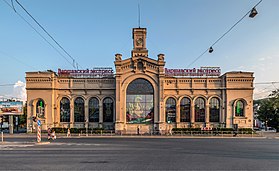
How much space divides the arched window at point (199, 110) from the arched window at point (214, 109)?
149cm

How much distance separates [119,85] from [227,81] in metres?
22.8

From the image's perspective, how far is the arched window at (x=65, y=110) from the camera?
52188 millimetres

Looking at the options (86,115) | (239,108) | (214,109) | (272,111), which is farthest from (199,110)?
(86,115)

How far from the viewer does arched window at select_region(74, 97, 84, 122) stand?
52094 mm

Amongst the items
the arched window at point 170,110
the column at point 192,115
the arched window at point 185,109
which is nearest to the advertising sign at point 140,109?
the arched window at point 170,110

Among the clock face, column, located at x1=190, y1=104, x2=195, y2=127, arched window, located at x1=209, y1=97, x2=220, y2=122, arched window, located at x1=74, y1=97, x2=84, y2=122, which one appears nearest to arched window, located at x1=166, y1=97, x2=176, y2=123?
column, located at x1=190, y1=104, x2=195, y2=127

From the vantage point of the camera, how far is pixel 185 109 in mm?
52125

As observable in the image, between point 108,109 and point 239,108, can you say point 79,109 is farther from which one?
point 239,108

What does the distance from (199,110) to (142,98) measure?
1244cm

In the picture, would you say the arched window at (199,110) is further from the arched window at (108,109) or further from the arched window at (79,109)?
the arched window at (79,109)

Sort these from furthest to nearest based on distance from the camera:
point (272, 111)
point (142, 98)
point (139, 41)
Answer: point (272, 111) → point (139, 41) → point (142, 98)

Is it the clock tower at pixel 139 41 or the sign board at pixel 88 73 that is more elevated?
the clock tower at pixel 139 41

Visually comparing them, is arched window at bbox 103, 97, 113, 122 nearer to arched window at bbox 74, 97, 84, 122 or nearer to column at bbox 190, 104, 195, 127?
arched window at bbox 74, 97, 84, 122

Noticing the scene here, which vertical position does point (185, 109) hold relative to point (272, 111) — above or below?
above
